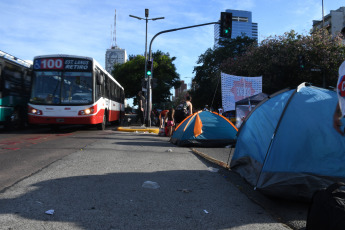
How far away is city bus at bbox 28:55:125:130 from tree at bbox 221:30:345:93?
21.5 metres

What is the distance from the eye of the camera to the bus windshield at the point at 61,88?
1185 centimetres

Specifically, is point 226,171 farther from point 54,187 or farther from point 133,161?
point 54,187

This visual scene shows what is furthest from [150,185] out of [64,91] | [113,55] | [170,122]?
[113,55]

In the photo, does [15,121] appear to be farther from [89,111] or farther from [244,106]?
[244,106]

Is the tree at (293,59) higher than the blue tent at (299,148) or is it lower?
higher

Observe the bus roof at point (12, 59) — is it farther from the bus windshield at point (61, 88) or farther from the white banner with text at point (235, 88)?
the white banner with text at point (235, 88)

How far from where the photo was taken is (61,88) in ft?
39.2

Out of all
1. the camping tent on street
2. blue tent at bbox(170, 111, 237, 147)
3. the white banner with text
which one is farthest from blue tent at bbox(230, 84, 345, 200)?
the white banner with text

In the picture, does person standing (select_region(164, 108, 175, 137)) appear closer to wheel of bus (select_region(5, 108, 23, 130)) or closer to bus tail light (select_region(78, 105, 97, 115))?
bus tail light (select_region(78, 105, 97, 115))

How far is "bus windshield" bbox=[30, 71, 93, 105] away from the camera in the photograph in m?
11.9

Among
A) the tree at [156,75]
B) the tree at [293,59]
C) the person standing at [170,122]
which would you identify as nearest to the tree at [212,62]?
the tree at [156,75]

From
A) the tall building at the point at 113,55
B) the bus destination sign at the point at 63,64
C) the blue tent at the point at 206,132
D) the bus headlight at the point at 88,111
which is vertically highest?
the tall building at the point at 113,55

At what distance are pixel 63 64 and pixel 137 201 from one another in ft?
33.6

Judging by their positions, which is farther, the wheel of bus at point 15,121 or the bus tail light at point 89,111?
the wheel of bus at point 15,121
